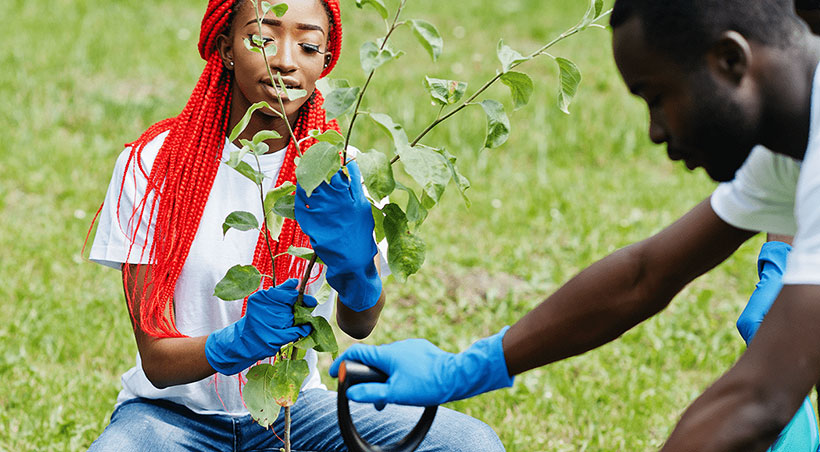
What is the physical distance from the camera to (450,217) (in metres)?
4.39

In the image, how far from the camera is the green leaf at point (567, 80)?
5.69ft

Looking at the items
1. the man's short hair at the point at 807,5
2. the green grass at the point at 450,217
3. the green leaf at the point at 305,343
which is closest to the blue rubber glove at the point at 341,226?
the green leaf at the point at 305,343

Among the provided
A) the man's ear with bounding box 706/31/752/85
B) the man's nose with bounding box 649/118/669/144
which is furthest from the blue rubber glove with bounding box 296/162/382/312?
the man's ear with bounding box 706/31/752/85

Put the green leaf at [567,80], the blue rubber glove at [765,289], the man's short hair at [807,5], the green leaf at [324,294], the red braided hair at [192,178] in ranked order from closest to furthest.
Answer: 1. the man's short hair at [807,5]
2. the green leaf at [567,80]
3. the green leaf at [324,294]
4. the red braided hair at [192,178]
5. the blue rubber glove at [765,289]

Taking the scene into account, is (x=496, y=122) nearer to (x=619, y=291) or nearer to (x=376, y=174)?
(x=376, y=174)

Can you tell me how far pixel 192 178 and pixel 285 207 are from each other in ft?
1.35

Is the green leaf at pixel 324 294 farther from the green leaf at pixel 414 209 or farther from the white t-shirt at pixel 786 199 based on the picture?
the white t-shirt at pixel 786 199

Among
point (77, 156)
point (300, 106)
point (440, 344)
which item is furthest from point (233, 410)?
point (77, 156)

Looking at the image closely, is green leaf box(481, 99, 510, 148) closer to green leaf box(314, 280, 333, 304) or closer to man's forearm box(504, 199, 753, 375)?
man's forearm box(504, 199, 753, 375)

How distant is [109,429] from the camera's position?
6.99 ft

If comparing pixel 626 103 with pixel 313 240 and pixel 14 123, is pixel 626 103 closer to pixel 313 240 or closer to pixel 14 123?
pixel 14 123

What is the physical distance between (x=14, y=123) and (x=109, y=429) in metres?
3.25

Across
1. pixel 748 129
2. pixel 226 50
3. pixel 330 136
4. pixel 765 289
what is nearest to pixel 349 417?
pixel 330 136

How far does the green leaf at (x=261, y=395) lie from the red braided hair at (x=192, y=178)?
27 centimetres
